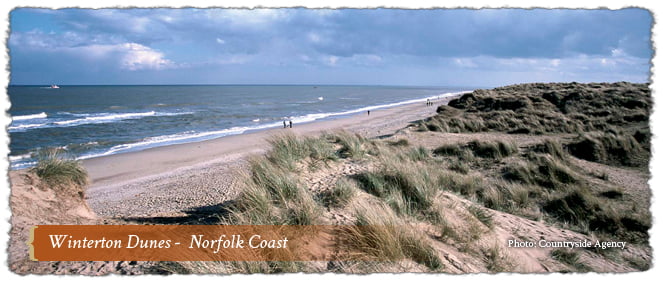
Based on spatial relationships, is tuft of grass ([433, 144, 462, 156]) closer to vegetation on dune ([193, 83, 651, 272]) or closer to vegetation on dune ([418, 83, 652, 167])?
vegetation on dune ([193, 83, 651, 272])

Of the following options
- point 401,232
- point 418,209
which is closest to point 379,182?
point 418,209

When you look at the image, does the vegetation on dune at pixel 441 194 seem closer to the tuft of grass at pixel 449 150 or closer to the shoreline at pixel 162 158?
the tuft of grass at pixel 449 150

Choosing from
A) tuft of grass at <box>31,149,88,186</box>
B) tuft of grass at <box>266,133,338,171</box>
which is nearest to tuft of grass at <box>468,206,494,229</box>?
tuft of grass at <box>266,133,338,171</box>

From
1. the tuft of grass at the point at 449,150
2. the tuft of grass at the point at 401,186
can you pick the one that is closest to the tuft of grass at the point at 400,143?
the tuft of grass at the point at 449,150

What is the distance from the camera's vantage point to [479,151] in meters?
10.9

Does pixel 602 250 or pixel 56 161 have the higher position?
pixel 56 161

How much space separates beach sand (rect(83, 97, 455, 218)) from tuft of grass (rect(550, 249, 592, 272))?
16.3 feet

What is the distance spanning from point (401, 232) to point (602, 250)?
300 cm

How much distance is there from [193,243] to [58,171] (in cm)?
375

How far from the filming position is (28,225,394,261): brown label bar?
8.96 feet

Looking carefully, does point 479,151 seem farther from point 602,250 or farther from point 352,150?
→ point 602,250

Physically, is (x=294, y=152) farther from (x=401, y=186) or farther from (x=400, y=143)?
(x=400, y=143)

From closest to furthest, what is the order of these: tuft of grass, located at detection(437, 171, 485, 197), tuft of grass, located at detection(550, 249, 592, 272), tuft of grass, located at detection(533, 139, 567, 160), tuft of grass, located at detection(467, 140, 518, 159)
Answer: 1. tuft of grass, located at detection(550, 249, 592, 272)
2. tuft of grass, located at detection(437, 171, 485, 197)
3. tuft of grass, located at detection(533, 139, 567, 160)
4. tuft of grass, located at detection(467, 140, 518, 159)

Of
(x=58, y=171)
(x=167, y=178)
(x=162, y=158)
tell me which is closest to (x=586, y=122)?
(x=167, y=178)
